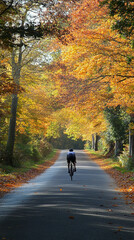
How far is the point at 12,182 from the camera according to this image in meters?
15.6

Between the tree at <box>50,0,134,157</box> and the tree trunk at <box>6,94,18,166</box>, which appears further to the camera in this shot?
the tree trunk at <box>6,94,18,166</box>

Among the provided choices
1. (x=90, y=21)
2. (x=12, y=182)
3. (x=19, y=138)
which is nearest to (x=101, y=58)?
(x=90, y=21)

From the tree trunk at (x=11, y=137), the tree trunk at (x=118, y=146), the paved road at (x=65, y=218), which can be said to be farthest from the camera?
the tree trunk at (x=118, y=146)

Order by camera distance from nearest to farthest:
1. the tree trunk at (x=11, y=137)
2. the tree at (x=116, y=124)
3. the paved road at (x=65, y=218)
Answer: the paved road at (x=65, y=218), the tree trunk at (x=11, y=137), the tree at (x=116, y=124)

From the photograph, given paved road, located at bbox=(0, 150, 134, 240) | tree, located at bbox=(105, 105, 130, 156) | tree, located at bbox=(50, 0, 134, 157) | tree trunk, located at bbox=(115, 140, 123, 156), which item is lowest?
paved road, located at bbox=(0, 150, 134, 240)

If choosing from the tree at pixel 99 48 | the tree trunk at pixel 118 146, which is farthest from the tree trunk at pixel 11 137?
the tree trunk at pixel 118 146

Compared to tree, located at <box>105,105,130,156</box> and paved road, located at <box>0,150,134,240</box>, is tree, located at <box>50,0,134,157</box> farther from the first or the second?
tree, located at <box>105,105,130,156</box>

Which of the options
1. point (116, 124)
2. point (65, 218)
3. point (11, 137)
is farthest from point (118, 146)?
point (65, 218)

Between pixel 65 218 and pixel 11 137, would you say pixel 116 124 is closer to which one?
Answer: pixel 11 137

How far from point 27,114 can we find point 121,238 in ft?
71.2

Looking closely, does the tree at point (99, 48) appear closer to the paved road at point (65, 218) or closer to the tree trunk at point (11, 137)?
the tree trunk at point (11, 137)

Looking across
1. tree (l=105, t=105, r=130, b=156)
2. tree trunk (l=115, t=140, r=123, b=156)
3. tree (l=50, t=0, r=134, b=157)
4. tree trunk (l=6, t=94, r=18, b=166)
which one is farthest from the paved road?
tree trunk (l=115, t=140, r=123, b=156)

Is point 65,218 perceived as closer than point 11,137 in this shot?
Yes

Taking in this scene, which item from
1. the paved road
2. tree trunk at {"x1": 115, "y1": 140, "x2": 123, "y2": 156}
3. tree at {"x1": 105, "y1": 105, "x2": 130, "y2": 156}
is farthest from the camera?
tree trunk at {"x1": 115, "y1": 140, "x2": 123, "y2": 156}
